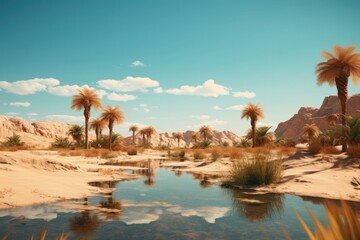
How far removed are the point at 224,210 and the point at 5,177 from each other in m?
6.12

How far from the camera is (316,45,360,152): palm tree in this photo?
16.8 metres

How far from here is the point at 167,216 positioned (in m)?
6.08

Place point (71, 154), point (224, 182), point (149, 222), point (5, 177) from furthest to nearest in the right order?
1. point (71, 154)
2. point (224, 182)
3. point (5, 177)
4. point (149, 222)

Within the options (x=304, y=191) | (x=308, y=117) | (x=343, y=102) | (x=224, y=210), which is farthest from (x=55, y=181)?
(x=308, y=117)

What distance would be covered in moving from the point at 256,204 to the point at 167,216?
7.93 feet

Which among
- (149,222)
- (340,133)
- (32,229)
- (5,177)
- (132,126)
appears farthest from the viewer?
(132,126)

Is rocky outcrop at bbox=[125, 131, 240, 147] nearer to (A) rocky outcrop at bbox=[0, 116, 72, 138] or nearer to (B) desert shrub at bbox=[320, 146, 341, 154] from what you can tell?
(A) rocky outcrop at bbox=[0, 116, 72, 138]

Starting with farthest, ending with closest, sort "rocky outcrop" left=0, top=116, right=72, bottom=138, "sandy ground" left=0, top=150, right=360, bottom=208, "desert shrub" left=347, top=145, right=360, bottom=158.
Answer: "rocky outcrop" left=0, top=116, right=72, bottom=138 < "desert shrub" left=347, top=145, right=360, bottom=158 < "sandy ground" left=0, top=150, right=360, bottom=208

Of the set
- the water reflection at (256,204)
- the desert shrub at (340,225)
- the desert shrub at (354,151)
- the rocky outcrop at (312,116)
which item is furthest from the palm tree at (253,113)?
the rocky outcrop at (312,116)

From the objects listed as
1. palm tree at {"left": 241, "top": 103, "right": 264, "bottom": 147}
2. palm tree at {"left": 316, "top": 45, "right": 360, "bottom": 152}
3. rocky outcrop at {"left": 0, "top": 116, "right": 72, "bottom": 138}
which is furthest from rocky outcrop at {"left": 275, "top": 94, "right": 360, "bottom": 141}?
rocky outcrop at {"left": 0, "top": 116, "right": 72, "bottom": 138}

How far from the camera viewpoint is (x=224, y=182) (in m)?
10.6

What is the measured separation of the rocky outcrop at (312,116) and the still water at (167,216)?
80.4 metres

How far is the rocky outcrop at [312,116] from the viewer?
81.6 m

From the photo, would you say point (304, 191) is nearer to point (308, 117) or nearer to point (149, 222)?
point (149, 222)
